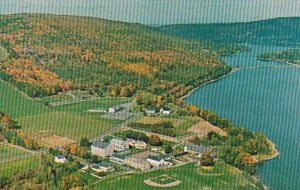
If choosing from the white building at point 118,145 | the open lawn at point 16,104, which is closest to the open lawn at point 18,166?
the white building at point 118,145

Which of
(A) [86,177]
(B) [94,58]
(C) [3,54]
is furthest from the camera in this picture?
(B) [94,58]

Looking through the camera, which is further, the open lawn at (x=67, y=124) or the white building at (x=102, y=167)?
the open lawn at (x=67, y=124)

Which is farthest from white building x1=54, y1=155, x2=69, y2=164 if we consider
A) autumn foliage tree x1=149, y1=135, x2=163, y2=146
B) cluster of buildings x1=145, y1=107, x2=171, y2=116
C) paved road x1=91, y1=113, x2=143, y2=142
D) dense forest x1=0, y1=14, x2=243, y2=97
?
dense forest x1=0, y1=14, x2=243, y2=97

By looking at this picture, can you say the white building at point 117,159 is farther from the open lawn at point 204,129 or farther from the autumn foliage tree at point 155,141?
the open lawn at point 204,129

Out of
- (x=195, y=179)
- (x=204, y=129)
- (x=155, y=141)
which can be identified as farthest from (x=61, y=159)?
(x=204, y=129)

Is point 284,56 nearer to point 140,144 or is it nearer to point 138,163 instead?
point 140,144

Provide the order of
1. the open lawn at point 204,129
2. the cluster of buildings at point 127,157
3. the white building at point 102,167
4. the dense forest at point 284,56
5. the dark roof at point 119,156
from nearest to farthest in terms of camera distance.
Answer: the white building at point 102,167 → the cluster of buildings at point 127,157 → the dark roof at point 119,156 → the open lawn at point 204,129 → the dense forest at point 284,56

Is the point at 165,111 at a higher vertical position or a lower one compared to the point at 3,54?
lower
